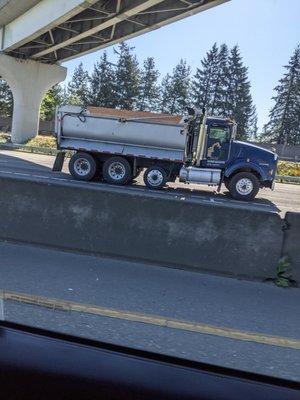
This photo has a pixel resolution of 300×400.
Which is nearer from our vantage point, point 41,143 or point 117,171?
point 117,171

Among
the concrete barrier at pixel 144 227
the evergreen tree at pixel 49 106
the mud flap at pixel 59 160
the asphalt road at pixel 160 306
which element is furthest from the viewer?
the evergreen tree at pixel 49 106

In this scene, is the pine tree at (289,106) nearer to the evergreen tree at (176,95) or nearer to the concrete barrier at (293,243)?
the evergreen tree at (176,95)

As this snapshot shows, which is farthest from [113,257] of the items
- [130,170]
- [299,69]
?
[299,69]

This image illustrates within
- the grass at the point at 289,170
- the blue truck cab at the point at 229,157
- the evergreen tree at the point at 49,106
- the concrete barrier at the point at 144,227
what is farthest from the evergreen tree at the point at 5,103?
the concrete barrier at the point at 144,227

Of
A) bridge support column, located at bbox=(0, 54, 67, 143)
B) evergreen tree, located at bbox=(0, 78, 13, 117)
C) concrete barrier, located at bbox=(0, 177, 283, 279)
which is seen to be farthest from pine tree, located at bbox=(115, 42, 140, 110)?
concrete barrier, located at bbox=(0, 177, 283, 279)

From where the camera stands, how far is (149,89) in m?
102

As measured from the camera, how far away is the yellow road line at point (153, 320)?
4.44 metres

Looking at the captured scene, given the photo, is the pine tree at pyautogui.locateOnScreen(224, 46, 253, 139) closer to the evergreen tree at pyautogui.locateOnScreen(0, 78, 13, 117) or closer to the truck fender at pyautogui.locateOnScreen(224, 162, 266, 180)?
the evergreen tree at pyautogui.locateOnScreen(0, 78, 13, 117)

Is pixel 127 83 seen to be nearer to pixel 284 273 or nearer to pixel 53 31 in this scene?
pixel 53 31

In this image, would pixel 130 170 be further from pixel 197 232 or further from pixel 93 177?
pixel 197 232

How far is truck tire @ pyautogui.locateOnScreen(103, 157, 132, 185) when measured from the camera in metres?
17.8

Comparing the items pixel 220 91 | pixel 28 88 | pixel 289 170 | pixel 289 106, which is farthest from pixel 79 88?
pixel 289 170

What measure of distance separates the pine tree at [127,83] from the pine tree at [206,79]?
1202 centimetres

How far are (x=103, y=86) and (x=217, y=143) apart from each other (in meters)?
81.1
